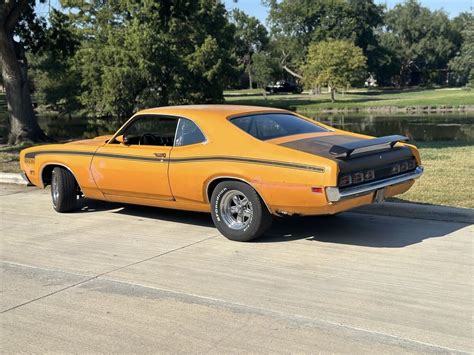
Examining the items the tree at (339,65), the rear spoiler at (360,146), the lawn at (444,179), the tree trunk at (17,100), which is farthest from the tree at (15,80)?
the tree at (339,65)

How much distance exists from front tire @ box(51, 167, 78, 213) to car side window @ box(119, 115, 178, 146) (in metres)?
1.13

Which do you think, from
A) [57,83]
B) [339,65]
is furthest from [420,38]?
[57,83]

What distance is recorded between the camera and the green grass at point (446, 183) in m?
7.84

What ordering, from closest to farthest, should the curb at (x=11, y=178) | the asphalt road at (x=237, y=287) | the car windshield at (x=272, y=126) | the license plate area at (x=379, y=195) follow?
the asphalt road at (x=237, y=287)
the license plate area at (x=379, y=195)
the car windshield at (x=272, y=126)
the curb at (x=11, y=178)

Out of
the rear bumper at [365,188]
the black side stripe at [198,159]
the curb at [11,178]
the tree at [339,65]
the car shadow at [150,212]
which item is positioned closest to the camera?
the rear bumper at [365,188]

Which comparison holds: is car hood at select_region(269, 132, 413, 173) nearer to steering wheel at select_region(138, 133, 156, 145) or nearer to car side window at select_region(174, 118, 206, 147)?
car side window at select_region(174, 118, 206, 147)

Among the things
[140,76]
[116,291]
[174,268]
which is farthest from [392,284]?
[140,76]

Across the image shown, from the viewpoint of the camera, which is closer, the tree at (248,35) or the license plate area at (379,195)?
the license plate area at (379,195)

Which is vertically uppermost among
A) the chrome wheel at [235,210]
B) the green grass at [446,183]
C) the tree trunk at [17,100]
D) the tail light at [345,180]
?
the tree trunk at [17,100]

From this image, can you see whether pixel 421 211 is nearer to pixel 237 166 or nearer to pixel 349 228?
pixel 349 228

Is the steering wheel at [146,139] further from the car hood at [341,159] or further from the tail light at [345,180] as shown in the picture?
the tail light at [345,180]

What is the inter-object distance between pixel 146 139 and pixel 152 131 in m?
0.14

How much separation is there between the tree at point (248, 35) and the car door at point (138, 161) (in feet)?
279

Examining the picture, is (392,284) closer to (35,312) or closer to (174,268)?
(174,268)
